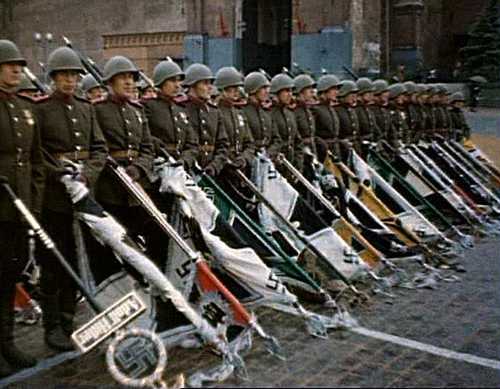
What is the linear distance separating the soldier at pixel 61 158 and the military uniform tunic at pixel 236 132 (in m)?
1.88

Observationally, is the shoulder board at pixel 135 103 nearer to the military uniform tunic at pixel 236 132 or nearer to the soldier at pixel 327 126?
the military uniform tunic at pixel 236 132

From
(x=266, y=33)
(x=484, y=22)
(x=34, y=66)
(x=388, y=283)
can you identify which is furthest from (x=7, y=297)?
(x=34, y=66)

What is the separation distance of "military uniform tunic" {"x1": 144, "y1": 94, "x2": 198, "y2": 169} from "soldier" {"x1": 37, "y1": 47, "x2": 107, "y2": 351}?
837 millimetres

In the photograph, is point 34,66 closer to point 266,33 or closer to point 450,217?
point 266,33

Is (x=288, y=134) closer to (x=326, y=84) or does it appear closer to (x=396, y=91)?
(x=326, y=84)

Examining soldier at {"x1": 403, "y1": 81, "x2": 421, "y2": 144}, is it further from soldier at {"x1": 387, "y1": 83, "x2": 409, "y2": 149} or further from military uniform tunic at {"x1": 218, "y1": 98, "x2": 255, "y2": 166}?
military uniform tunic at {"x1": 218, "y1": 98, "x2": 255, "y2": 166}

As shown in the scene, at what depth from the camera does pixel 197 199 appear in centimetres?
604

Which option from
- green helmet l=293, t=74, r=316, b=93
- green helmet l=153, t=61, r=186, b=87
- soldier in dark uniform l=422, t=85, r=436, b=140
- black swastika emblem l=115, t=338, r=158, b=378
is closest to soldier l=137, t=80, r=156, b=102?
green helmet l=153, t=61, r=186, b=87

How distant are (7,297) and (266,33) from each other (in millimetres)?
19529

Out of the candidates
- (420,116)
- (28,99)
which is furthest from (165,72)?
(420,116)

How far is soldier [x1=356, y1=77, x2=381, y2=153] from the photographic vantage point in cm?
1012

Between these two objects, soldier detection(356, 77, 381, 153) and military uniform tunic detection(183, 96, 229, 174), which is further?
soldier detection(356, 77, 381, 153)

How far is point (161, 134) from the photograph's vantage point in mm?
6535

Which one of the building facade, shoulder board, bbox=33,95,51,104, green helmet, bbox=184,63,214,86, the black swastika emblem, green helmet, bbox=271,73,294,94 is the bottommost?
the black swastika emblem
